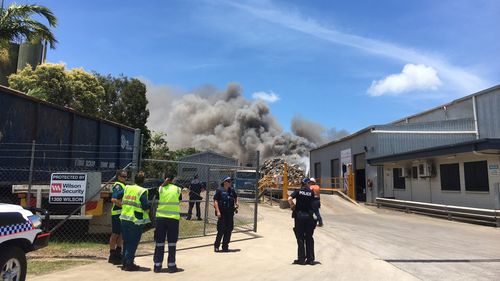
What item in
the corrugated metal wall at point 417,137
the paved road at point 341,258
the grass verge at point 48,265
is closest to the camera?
the grass verge at point 48,265

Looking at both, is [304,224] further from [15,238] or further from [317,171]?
[317,171]

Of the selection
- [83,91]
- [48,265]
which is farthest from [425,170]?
[83,91]

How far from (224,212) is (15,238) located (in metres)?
4.78

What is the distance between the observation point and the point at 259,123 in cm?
8219

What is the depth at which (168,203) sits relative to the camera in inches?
291

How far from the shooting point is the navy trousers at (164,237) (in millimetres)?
7098

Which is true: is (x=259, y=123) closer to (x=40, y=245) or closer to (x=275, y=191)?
(x=275, y=191)

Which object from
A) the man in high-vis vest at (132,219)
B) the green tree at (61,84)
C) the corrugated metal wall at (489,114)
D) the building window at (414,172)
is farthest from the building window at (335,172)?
the man in high-vis vest at (132,219)

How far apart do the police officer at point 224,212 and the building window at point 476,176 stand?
12.9 metres

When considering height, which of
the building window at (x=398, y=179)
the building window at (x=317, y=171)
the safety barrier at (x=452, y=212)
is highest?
the building window at (x=317, y=171)

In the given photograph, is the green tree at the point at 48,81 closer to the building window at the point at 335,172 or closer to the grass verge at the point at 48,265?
the building window at the point at 335,172

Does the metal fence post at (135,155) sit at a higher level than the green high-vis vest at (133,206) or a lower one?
higher

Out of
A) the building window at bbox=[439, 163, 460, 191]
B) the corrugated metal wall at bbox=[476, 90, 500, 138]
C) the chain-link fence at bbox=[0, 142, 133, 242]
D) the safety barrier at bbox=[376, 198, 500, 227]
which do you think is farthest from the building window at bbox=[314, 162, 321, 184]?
the chain-link fence at bbox=[0, 142, 133, 242]

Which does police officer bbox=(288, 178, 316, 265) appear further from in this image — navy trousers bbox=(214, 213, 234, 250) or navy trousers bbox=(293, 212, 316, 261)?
navy trousers bbox=(214, 213, 234, 250)
